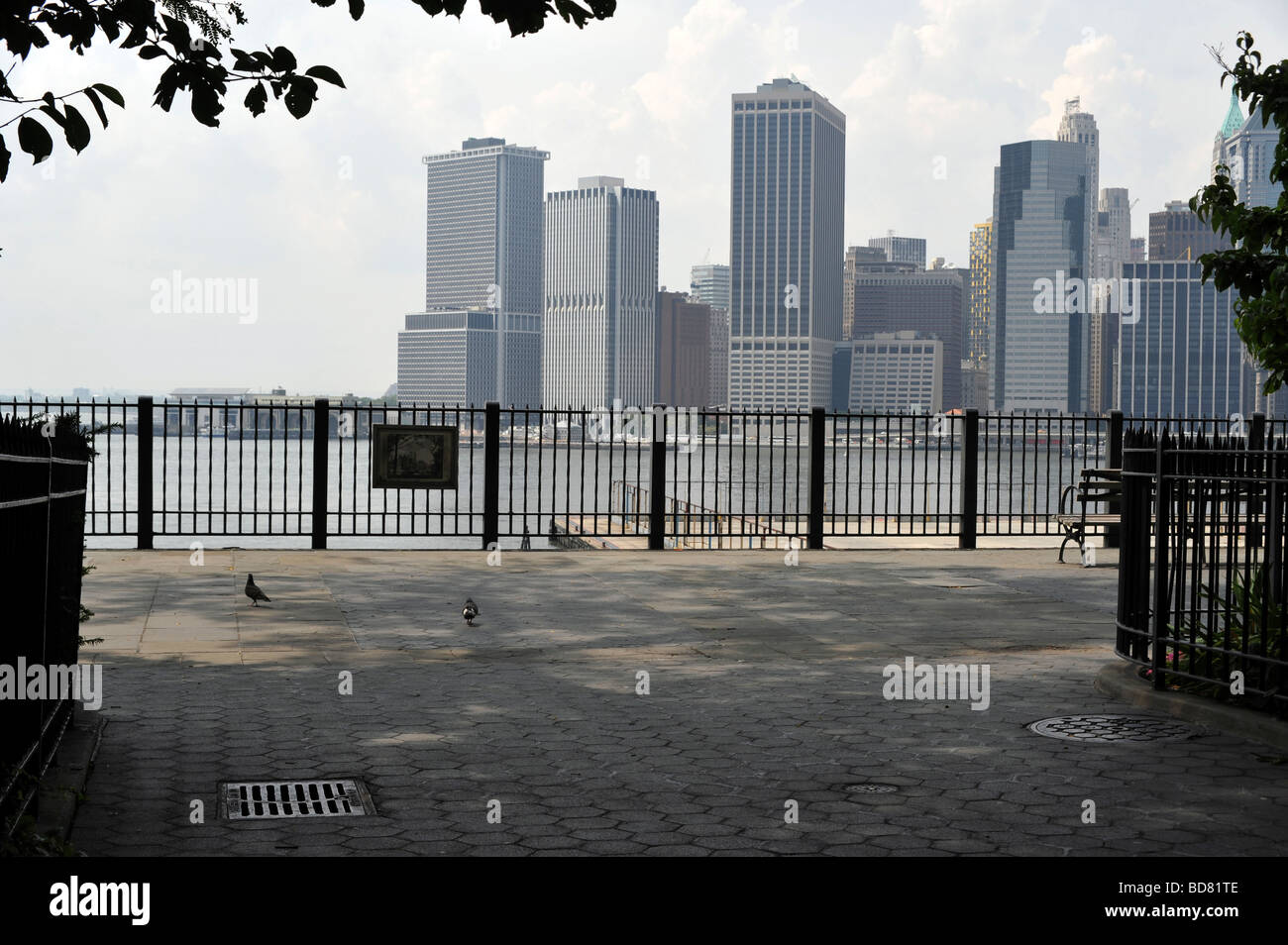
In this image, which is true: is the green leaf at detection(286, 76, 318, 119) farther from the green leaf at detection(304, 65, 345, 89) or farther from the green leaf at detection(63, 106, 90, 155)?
the green leaf at detection(63, 106, 90, 155)

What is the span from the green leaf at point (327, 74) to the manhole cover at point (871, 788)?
382 cm

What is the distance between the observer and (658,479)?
18.0 m

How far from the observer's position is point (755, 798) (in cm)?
574

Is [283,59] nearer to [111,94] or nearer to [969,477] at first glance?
[111,94]

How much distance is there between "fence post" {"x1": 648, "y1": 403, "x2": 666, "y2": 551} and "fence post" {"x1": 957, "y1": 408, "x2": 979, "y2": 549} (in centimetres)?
411

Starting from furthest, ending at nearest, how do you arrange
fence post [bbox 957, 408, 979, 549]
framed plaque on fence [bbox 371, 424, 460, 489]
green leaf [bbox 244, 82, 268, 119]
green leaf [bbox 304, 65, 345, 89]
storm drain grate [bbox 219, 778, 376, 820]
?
fence post [bbox 957, 408, 979, 549] < framed plaque on fence [bbox 371, 424, 460, 489] < green leaf [bbox 244, 82, 268, 119] < green leaf [bbox 304, 65, 345, 89] < storm drain grate [bbox 219, 778, 376, 820]

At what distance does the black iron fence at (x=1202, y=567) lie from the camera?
23.5 feet

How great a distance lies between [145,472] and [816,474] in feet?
29.5

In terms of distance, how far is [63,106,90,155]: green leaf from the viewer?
16.7ft

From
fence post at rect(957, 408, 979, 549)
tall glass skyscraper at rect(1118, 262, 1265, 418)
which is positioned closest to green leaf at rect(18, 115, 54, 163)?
fence post at rect(957, 408, 979, 549)

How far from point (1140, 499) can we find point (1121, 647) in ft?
3.73

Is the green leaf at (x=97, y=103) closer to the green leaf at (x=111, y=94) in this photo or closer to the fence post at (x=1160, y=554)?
the green leaf at (x=111, y=94)

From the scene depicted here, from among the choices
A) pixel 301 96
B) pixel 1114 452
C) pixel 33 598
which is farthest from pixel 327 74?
pixel 1114 452

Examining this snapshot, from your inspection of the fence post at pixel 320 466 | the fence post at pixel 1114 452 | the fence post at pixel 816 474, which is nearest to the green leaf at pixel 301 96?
the fence post at pixel 320 466
